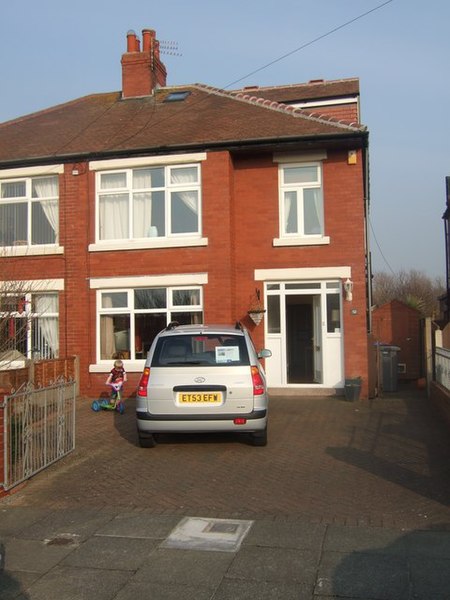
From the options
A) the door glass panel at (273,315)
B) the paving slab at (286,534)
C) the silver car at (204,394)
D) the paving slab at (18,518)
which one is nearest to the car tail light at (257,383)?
the silver car at (204,394)

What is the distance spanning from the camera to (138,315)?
47.2ft

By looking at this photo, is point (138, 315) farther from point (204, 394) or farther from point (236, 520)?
point (236, 520)

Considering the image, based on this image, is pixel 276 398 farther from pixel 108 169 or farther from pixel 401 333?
pixel 401 333

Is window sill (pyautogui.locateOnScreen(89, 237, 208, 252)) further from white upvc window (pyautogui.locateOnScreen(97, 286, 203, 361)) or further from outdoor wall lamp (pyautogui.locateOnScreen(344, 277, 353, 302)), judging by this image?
outdoor wall lamp (pyautogui.locateOnScreen(344, 277, 353, 302))

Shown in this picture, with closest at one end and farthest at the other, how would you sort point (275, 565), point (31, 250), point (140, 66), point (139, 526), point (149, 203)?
point (275, 565), point (139, 526), point (149, 203), point (31, 250), point (140, 66)

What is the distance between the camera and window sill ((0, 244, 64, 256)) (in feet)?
48.3

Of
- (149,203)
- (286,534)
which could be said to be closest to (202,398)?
(286,534)

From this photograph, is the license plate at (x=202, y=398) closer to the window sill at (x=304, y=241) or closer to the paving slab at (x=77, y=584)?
the paving slab at (x=77, y=584)

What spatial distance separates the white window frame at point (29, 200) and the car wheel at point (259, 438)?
831cm

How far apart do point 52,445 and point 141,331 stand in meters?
6.84

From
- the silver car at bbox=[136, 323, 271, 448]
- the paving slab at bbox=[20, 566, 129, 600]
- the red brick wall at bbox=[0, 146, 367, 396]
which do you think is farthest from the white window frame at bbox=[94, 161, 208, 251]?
the paving slab at bbox=[20, 566, 129, 600]

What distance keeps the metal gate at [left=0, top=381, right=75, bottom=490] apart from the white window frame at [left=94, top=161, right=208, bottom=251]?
6.57 metres

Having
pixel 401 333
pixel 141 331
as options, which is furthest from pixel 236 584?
pixel 401 333

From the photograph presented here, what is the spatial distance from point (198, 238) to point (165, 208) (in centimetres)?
114
